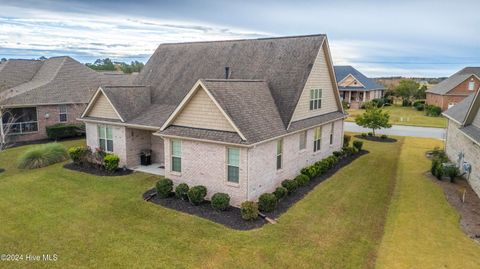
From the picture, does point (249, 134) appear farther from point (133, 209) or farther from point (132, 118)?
point (132, 118)

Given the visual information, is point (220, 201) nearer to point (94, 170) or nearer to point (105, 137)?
point (94, 170)

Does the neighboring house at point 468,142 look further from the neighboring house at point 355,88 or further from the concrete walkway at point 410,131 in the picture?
the neighboring house at point 355,88

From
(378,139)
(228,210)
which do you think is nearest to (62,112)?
(228,210)

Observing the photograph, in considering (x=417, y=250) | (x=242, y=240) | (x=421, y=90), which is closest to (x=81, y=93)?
(x=242, y=240)

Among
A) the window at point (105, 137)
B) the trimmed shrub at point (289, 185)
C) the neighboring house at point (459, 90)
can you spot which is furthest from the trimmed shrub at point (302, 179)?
the neighboring house at point (459, 90)

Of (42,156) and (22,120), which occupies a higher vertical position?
(22,120)
